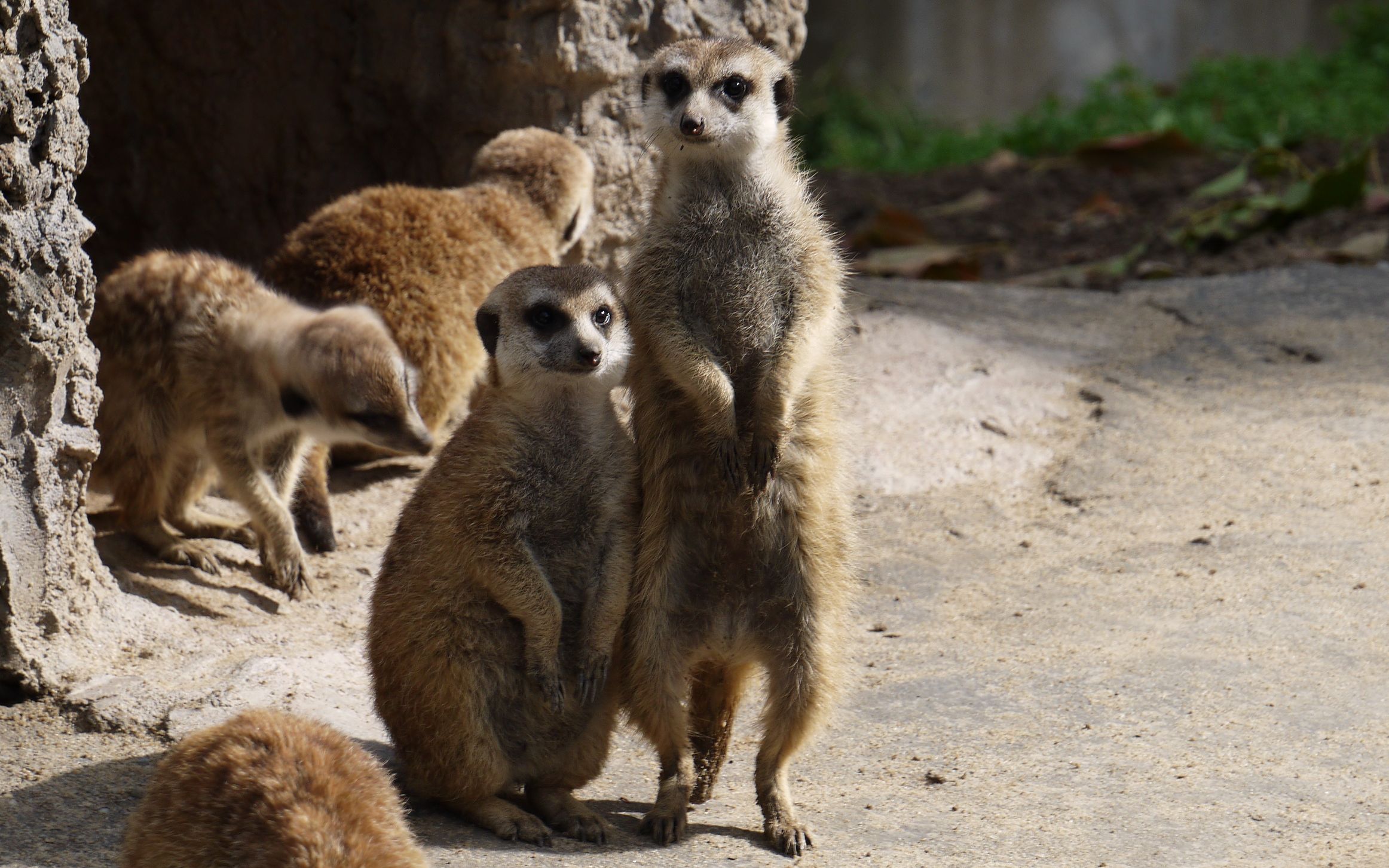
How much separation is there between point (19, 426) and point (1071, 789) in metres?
2.38

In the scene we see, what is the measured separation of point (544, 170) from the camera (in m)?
5.17

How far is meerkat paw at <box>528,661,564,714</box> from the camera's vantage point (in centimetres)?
296

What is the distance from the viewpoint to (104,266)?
6258mm

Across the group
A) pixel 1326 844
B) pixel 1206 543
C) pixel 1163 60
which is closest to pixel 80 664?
pixel 1326 844

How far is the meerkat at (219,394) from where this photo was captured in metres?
4.03

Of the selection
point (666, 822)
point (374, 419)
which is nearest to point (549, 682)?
point (666, 822)

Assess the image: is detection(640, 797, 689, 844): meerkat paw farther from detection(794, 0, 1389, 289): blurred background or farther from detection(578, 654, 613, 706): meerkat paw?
detection(794, 0, 1389, 289): blurred background

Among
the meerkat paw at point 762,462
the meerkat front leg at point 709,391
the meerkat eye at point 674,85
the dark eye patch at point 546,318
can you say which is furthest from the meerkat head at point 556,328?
the meerkat eye at point 674,85

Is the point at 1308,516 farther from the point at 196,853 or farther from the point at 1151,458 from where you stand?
the point at 196,853

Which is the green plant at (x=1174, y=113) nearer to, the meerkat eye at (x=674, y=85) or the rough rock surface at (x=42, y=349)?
the meerkat eye at (x=674, y=85)

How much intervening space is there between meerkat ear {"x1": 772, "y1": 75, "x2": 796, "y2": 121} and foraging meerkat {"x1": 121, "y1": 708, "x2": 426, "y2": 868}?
5.95ft

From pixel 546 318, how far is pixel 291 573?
147 cm

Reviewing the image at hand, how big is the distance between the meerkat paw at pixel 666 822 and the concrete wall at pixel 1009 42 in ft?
28.7

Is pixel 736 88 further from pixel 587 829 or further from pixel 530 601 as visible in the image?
pixel 587 829
